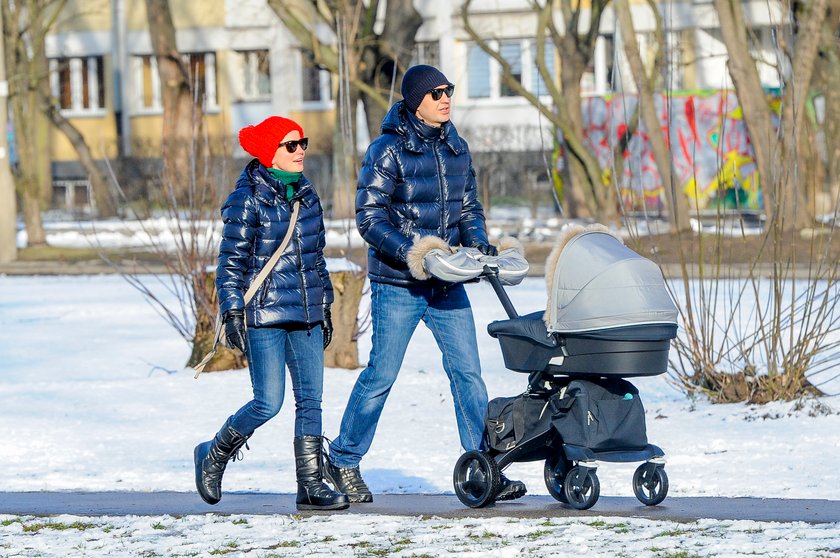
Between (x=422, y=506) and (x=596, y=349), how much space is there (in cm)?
111

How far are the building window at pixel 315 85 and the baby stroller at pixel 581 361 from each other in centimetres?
3655

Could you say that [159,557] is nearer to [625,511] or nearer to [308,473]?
[308,473]

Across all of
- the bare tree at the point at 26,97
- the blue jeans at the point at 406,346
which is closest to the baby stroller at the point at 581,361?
the blue jeans at the point at 406,346

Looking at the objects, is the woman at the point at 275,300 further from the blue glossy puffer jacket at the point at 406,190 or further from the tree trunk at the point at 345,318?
the tree trunk at the point at 345,318

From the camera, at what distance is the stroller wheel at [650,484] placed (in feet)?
21.9

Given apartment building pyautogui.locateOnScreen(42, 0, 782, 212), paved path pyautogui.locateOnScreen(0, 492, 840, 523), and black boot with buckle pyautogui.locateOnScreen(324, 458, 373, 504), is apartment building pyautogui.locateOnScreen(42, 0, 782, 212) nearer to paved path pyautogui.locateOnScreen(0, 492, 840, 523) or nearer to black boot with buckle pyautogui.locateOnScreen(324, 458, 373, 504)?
paved path pyautogui.locateOnScreen(0, 492, 840, 523)

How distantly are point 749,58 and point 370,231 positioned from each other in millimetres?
15529

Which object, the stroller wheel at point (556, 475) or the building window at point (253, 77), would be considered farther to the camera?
the building window at point (253, 77)

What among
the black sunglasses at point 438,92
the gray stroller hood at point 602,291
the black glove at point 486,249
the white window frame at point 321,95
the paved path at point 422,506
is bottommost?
the paved path at point 422,506

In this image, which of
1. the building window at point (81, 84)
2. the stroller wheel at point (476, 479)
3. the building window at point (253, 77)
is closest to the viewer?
the stroller wheel at point (476, 479)

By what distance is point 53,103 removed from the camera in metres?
35.2

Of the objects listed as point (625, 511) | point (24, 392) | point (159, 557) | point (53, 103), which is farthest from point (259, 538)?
point (53, 103)

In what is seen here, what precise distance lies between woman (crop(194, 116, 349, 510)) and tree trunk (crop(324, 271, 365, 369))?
4347 mm

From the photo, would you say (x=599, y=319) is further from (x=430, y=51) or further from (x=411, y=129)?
(x=430, y=51)
